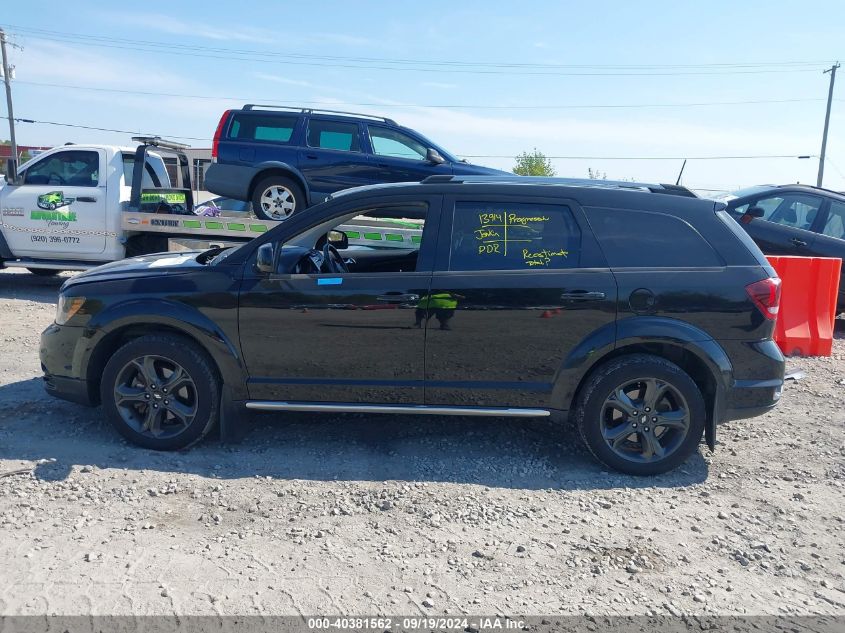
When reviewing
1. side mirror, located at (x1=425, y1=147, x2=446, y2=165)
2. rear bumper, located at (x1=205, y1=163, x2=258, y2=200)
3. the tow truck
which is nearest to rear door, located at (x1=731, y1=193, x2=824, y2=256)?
side mirror, located at (x1=425, y1=147, x2=446, y2=165)

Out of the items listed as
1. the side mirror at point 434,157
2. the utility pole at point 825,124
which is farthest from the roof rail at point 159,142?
the utility pole at point 825,124

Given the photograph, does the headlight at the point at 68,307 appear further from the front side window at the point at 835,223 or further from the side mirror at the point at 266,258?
the front side window at the point at 835,223

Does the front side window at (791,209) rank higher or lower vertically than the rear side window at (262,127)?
lower

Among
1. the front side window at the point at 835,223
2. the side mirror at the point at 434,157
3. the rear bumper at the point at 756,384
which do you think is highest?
the side mirror at the point at 434,157

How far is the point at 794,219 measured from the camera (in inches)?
357

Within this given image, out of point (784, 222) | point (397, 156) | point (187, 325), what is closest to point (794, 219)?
point (784, 222)

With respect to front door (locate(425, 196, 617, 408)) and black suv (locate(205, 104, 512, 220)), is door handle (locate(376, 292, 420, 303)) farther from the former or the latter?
black suv (locate(205, 104, 512, 220))

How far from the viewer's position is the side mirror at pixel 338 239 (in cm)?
611

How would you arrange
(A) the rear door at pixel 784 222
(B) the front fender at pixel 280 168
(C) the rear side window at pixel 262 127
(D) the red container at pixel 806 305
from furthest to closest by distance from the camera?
1. (C) the rear side window at pixel 262 127
2. (B) the front fender at pixel 280 168
3. (A) the rear door at pixel 784 222
4. (D) the red container at pixel 806 305

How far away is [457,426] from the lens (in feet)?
17.2

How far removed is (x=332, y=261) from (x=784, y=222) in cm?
678

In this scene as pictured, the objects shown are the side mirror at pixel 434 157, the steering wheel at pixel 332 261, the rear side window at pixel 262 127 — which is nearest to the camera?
the steering wheel at pixel 332 261

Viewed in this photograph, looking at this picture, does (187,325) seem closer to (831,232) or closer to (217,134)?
(217,134)

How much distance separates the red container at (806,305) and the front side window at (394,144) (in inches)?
183
